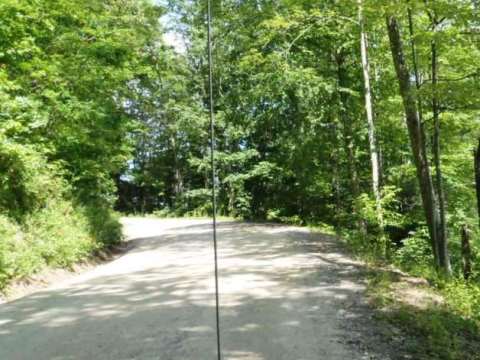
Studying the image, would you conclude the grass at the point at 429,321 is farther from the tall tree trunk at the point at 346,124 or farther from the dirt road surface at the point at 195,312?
the tall tree trunk at the point at 346,124

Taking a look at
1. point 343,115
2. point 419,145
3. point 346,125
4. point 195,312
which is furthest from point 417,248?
point 195,312

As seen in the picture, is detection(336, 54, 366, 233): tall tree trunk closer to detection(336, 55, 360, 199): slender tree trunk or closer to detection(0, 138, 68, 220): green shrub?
detection(336, 55, 360, 199): slender tree trunk

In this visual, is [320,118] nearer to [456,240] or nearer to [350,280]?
[456,240]

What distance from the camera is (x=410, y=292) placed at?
680 cm

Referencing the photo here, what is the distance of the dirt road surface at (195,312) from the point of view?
457cm

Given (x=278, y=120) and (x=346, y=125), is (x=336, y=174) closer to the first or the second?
(x=346, y=125)

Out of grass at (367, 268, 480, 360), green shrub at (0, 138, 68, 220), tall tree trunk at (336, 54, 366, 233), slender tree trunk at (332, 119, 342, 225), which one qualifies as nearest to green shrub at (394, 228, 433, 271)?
tall tree trunk at (336, 54, 366, 233)

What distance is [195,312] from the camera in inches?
230

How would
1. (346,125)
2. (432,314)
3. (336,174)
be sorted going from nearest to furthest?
(432,314) → (346,125) → (336,174)

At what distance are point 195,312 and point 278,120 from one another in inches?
540

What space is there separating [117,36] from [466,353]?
10.9m

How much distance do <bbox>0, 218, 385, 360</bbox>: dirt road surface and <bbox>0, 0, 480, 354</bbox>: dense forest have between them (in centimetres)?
146

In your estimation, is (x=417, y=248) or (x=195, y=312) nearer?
(x=195, y=312)

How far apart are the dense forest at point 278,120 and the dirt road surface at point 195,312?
1460mm
